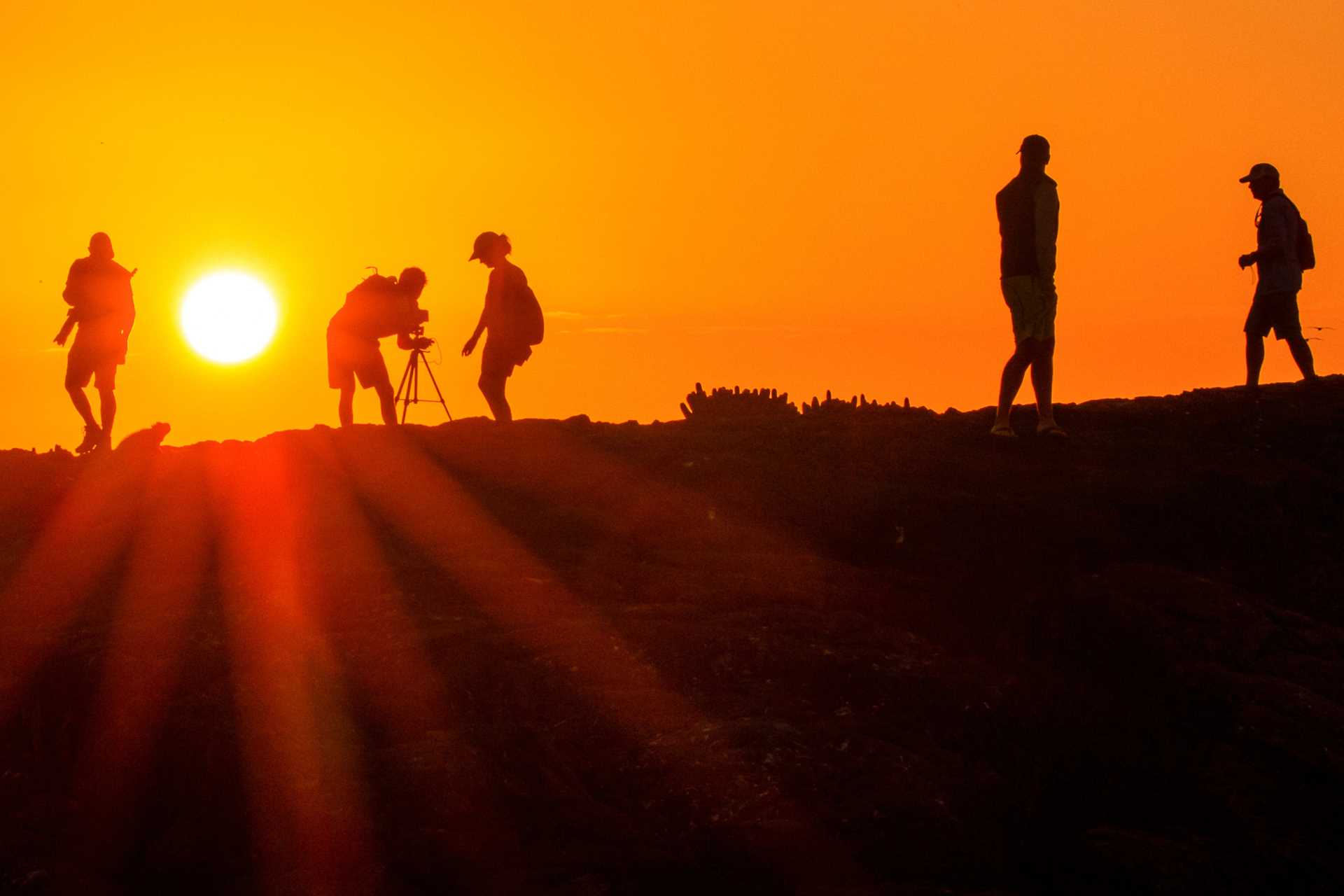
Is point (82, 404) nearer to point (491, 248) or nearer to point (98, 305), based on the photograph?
point (98, 305)

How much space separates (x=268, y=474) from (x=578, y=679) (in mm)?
5088

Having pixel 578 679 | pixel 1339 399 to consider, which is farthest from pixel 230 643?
pixel 1339 399

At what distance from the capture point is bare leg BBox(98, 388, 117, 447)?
1906 centimetres

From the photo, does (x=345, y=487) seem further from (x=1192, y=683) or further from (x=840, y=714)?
(x=1192, y=683)

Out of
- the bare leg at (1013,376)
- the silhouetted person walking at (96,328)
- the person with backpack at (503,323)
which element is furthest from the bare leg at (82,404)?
the bare leg at (1013,376)

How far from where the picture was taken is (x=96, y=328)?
61.9 feet

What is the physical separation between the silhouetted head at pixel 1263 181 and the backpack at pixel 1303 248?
18 cm

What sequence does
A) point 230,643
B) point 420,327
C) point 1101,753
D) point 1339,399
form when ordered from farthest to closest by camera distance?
point 420,327
point 1339,399
point 230,643
point 1101,753

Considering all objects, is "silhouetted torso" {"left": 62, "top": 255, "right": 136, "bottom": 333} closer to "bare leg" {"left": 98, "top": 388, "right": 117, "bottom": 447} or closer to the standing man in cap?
"bare leg" {"left": 98, "top": 388, "right": 117, "bottom": 447}

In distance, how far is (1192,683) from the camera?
11.6m

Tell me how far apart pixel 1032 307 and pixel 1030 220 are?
29.2 inches

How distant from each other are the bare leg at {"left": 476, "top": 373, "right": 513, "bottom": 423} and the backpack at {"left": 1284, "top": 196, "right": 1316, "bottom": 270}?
7894mm

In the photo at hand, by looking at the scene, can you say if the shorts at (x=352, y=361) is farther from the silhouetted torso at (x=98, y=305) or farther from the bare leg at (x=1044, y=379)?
the bare leg at (x=1044, y=379)

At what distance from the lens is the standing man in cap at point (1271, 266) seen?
55.2 feet
